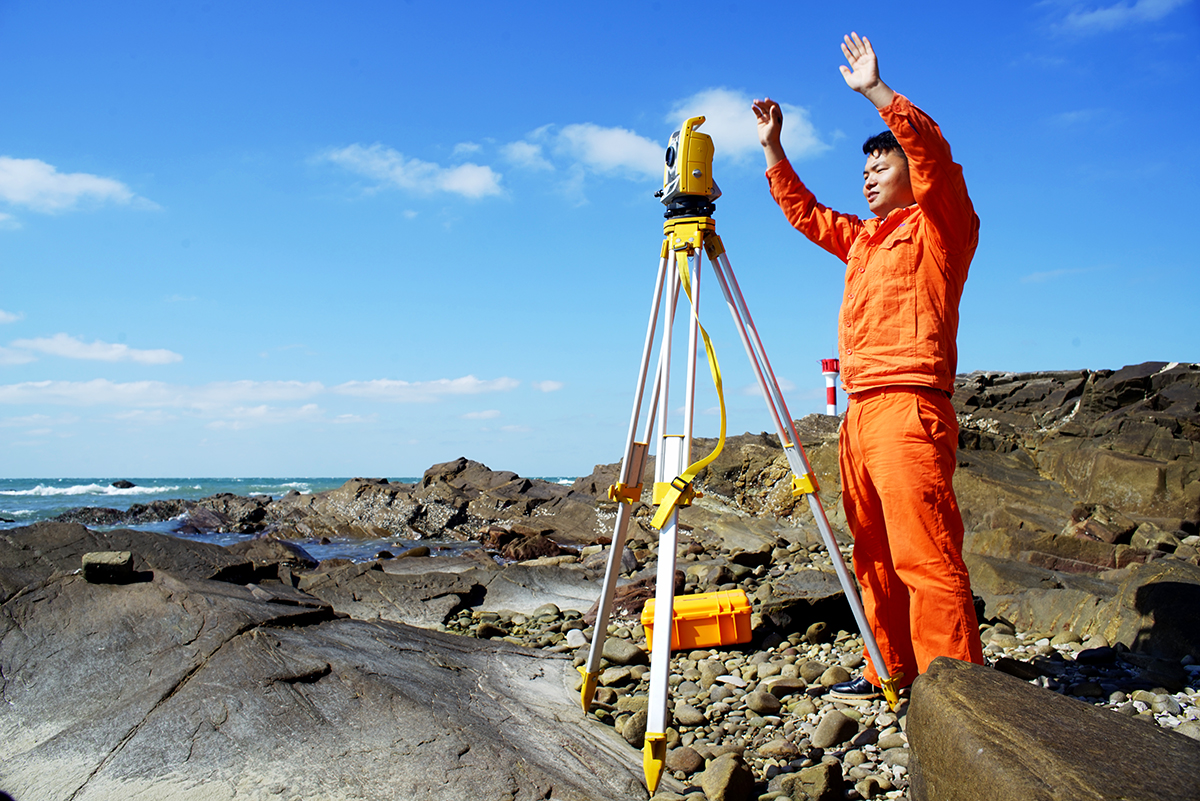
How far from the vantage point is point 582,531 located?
44.5ft

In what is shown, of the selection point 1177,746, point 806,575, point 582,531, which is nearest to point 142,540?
point 806,575

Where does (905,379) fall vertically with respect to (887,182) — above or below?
below

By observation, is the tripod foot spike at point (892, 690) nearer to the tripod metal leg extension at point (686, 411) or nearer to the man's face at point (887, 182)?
the tripod metal leg extension at point (686, 411)

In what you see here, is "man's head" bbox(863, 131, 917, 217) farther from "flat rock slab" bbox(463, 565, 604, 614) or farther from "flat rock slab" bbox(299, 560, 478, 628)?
"flat rock slab" bbox(299, 560, 478, 628)

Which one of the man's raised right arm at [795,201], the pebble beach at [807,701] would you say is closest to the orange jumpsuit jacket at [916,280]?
the man's raised right arm at [795,201]

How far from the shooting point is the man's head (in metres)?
3.10

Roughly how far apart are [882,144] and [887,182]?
0.16m

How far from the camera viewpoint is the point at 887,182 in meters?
3.12

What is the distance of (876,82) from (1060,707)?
6.85ft

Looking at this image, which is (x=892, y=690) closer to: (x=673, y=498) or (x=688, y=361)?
(x=673, y=498)

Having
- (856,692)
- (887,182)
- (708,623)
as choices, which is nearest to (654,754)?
(856,692)

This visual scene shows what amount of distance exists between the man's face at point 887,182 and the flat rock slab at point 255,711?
2499mm

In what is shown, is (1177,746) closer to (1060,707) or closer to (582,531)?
(1060,707)

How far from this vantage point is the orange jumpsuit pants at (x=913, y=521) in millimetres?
2730
